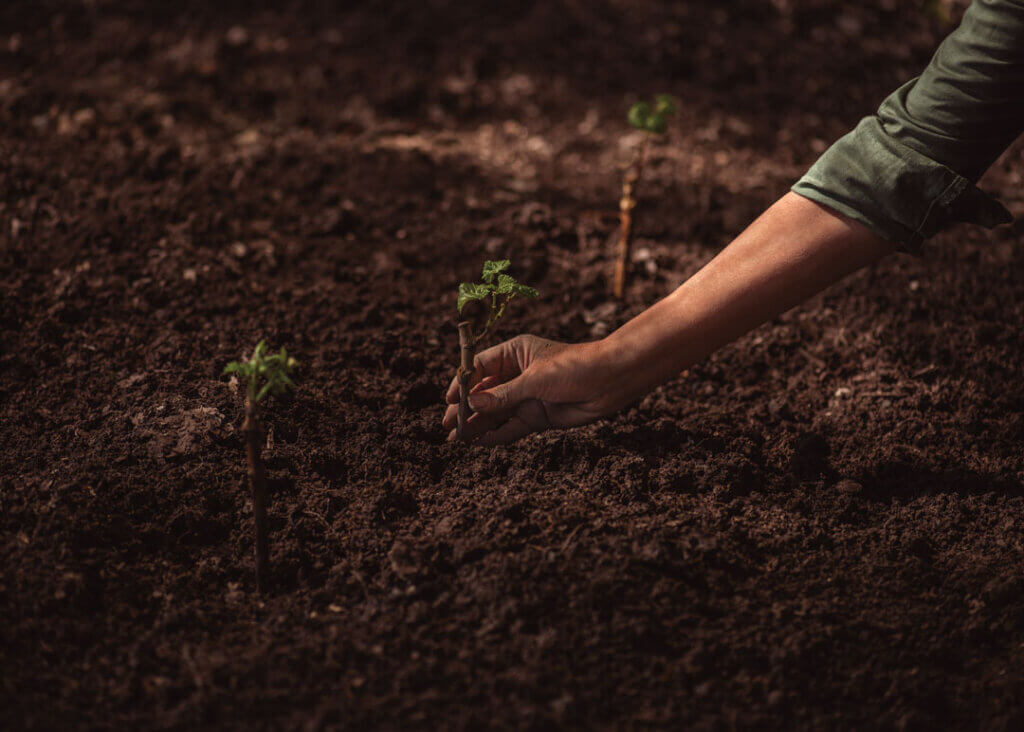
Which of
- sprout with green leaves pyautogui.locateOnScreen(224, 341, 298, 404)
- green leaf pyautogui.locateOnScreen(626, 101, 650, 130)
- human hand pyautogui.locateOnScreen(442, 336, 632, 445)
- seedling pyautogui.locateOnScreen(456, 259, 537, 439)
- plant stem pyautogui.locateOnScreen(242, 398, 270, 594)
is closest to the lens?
sprout with green leaves pyautogui.locateOnScreen(224, 341, 298, 404)

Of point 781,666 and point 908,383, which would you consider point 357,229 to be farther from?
point 781,666

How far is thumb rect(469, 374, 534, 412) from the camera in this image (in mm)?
2264

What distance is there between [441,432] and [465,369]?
41 centimetres

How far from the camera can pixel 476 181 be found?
3729mm

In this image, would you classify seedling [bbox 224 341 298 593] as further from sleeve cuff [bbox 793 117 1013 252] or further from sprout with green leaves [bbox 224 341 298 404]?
sleeve cuff [bbox 793 117 1013 252]

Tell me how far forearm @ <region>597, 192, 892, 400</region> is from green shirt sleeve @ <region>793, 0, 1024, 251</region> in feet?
0.18

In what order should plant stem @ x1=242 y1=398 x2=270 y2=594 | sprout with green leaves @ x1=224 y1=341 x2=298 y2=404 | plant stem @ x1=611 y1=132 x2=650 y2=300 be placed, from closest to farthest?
sprout with green leaves @ x1=224 y1=341 x2=298 y2=404, plant stem @ x1=242 y1=398 x2=270 y2=594, plant stem @ x1=611 y1=132 x2=650 y2=300

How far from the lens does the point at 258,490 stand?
1989 millimetres

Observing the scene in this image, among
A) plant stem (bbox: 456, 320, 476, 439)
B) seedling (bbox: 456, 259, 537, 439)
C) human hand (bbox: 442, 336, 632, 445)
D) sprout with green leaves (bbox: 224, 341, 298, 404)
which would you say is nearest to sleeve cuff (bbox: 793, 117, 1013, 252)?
human hand (bbox: 442, 336, 632, 445)

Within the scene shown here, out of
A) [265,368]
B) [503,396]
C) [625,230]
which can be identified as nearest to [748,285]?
[503,396]

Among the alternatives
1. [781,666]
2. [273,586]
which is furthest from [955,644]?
[273,586]

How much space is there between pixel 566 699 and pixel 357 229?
2.09 metres

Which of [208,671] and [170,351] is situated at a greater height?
[170,351]

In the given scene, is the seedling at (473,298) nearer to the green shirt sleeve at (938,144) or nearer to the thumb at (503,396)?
the thumb at (503,396)
